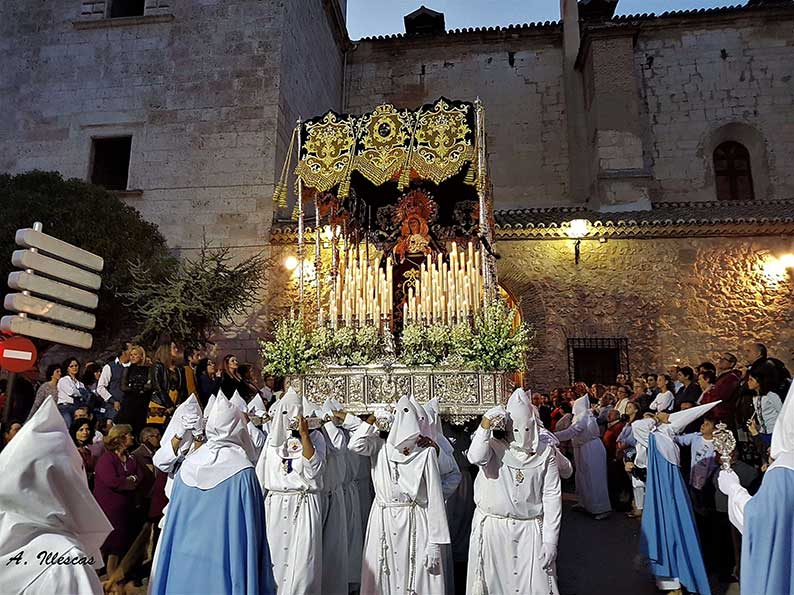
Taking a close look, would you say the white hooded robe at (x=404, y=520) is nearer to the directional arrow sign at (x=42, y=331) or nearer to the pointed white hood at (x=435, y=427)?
the pointed white hood at (x=435, y=427)

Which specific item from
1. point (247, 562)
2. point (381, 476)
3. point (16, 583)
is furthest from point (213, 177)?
point (16, 583)

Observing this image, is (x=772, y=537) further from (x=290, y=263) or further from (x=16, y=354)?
(x=290, y=263)

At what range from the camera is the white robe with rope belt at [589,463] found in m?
8.47

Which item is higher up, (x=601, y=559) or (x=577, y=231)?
(x=577, y=231)

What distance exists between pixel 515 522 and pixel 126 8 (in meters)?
16.9

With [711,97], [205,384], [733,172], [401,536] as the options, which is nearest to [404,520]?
[401,536]

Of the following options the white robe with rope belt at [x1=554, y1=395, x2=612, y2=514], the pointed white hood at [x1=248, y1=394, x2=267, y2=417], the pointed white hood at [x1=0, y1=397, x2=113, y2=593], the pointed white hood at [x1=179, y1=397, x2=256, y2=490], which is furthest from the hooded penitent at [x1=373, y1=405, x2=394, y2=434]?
the pointed white hood at [x1=0, y1=397, x2=113, y2=593]

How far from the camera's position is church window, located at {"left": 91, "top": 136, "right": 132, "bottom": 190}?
48.5 feet

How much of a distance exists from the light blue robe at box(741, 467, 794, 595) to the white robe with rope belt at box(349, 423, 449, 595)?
2.18 metres

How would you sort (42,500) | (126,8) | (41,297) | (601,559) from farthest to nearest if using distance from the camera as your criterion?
(126,8), (601,559), (41,297), (42,500)

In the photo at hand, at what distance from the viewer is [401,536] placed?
469 cm

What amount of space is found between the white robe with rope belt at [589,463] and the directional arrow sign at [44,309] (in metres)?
6.26

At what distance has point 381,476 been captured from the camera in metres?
4.82

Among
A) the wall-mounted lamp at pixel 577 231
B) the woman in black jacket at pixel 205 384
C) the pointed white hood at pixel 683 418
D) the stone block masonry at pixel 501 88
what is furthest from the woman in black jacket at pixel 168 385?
the stone block masonry at pixel 501 88
